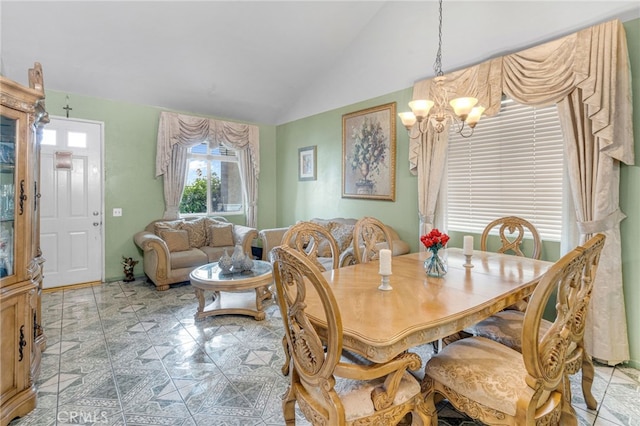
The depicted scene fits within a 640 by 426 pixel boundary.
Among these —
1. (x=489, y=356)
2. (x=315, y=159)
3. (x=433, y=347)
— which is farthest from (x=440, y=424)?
(x=315, y=159)

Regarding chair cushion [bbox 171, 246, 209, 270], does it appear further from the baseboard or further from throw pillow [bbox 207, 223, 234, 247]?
the baseboard

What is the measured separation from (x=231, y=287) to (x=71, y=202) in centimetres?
293

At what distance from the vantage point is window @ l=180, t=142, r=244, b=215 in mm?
5582

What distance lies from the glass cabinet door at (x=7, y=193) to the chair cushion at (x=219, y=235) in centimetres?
326

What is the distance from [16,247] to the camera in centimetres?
188

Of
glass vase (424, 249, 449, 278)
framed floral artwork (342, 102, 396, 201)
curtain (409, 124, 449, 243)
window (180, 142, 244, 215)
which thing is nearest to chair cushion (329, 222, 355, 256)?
framed floral artwork (342, 102, 396, 201)

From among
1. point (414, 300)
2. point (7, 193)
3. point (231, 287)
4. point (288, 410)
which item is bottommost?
point (288, 410)

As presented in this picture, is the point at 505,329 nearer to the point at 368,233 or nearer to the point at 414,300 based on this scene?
the point at 414,300

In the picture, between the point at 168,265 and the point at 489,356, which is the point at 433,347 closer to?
the point at 489,356

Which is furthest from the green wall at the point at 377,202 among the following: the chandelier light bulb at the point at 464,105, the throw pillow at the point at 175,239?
the throw pillow at the point at 175,239

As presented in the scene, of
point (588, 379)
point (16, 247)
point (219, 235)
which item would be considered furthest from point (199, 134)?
point (588, 379)

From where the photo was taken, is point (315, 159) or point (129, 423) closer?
point (129, 423)

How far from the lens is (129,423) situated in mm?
1833

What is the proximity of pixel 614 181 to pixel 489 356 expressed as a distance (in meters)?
1.95
